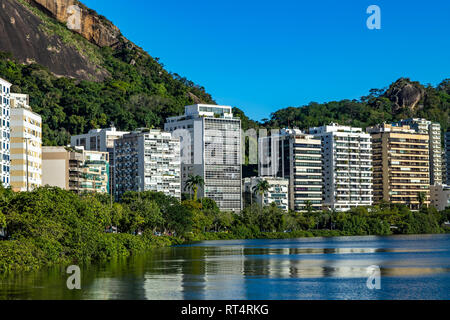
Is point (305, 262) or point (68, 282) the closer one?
point (68, 282)

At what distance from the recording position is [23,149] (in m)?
133

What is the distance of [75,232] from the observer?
307 ft

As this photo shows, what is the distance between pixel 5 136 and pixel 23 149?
607 cm

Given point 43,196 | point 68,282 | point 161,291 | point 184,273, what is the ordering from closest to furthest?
point 161,291 < point 68,282 < point 184,273 < point 43,196

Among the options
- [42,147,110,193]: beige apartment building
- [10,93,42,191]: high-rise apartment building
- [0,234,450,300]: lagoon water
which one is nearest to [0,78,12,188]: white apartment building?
[10,93,42,191]: high-rise apartment building

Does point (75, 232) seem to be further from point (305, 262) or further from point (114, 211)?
point (114, 211)

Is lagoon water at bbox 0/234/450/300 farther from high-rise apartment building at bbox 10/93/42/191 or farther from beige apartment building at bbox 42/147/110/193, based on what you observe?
beige apartment building at bbox 42/147/110/193

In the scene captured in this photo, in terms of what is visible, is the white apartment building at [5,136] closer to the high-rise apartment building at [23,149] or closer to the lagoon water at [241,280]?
the high-rise apartment building at [23,149]

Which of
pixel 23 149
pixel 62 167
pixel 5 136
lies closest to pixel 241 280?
pixel 5 136

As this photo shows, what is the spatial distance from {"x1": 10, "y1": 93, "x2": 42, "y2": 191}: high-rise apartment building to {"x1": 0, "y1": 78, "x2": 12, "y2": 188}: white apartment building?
9.54ft

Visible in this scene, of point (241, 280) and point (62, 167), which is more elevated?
point (62, 167)

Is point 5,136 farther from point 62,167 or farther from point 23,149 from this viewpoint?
point 62,167
